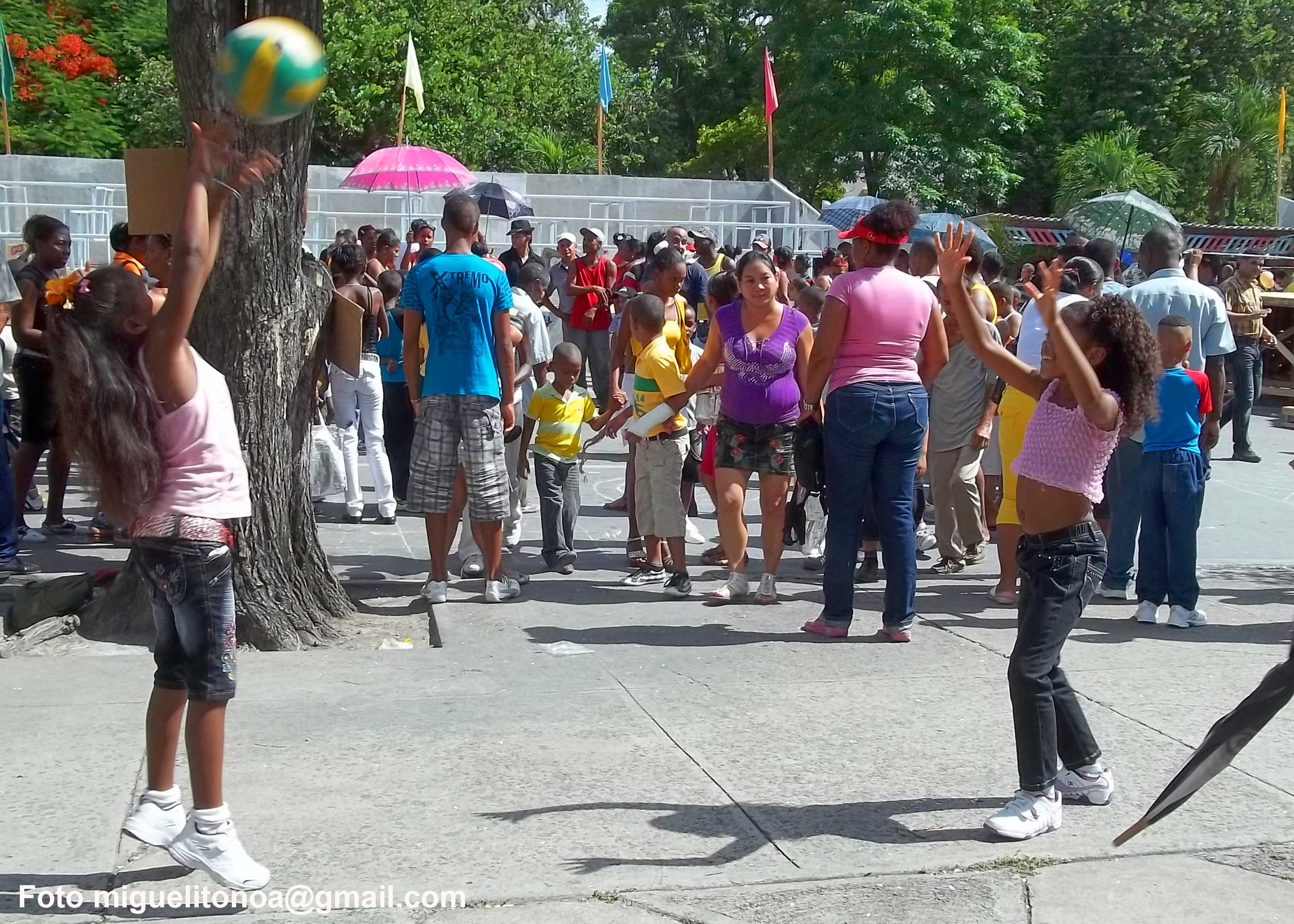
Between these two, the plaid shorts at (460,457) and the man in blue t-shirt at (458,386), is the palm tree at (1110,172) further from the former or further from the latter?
the plaid shorts at (460,457)

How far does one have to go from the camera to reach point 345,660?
629 centimetres

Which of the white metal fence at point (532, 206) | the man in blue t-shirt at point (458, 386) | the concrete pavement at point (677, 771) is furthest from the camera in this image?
the white metal fence at point (532, 206)

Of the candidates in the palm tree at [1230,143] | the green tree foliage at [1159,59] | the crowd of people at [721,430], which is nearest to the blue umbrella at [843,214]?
the crowd of people at [721,430]

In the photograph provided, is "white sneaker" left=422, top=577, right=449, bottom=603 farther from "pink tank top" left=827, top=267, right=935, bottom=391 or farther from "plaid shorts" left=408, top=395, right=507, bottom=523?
"pink tank top" left=827, top=267, right=935, bottom=391

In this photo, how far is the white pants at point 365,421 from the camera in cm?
945

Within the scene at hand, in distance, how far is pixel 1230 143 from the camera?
3228 cm

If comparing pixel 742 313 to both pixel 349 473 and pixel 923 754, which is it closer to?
pixel 923 754

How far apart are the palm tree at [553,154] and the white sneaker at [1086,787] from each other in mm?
29387

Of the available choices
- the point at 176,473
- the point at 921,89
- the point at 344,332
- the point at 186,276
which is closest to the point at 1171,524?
the point at 344,332

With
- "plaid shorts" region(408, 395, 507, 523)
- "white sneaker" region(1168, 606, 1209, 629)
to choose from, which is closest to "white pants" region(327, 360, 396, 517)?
"plaid shorts" region(408, 395, 507, 523)

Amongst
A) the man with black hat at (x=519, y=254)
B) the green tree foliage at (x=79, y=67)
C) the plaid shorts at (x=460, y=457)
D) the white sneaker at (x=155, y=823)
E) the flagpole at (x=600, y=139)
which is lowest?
the white sneaker at (x=155, y=823)

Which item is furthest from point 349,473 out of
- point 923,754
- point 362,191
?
point 362,191

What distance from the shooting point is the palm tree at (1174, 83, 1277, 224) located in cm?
3180

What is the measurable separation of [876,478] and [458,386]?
2.23 meters
